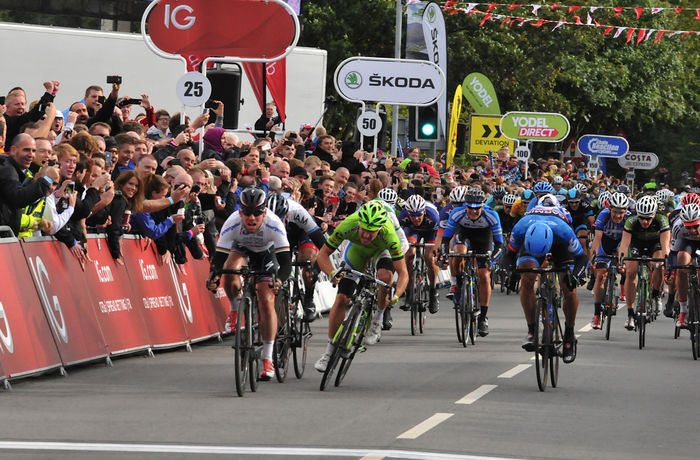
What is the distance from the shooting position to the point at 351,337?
43.2 ft

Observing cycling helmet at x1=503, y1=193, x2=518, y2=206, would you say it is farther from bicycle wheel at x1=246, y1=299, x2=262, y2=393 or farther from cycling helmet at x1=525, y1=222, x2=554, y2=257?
bicycle wheel at x1=246, y1=299, x2=262, y2=393

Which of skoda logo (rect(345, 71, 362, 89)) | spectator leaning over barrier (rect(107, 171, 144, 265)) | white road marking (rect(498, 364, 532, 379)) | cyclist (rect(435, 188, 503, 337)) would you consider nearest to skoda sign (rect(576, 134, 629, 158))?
skoda logo (rect(345, 71, 362, 89))

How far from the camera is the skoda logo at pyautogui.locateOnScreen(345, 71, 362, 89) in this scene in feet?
89.4

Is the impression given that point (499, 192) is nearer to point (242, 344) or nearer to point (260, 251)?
point (260, 251)

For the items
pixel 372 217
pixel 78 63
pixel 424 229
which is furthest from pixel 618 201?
pixel 78 63

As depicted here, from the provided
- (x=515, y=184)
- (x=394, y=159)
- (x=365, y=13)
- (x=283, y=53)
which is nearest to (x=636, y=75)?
(x=365, y=13)

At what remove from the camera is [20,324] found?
12766mm

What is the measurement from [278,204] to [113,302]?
1.92 m

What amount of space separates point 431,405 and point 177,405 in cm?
204

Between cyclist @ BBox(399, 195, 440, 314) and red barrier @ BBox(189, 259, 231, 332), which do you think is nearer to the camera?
red barrier @ BBox(189, 259, 231, 332)

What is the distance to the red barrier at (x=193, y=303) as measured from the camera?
54.4ft

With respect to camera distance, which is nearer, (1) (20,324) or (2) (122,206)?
(1) (20,324)

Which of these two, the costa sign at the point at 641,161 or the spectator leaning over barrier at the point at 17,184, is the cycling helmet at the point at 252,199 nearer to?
the spectator leaning over barrier at the point at 17,184

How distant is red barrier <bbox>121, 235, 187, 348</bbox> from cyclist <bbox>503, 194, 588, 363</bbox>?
3.81 m
